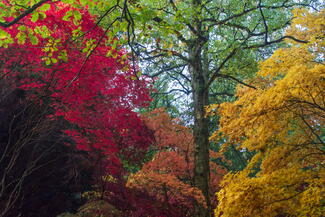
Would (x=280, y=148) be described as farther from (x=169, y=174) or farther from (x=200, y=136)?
(x=169, y=174)

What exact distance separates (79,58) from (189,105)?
736 cm

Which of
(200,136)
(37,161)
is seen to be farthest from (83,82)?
(200,136)

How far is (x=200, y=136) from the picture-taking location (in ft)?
20.9

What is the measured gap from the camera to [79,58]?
5.93 meters

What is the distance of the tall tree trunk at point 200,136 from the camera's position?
19.6 ft

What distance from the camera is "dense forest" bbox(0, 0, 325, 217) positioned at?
3756 millimetres

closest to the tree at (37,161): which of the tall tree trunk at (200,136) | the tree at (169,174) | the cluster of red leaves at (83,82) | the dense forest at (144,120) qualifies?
the dense forest at (144,120)

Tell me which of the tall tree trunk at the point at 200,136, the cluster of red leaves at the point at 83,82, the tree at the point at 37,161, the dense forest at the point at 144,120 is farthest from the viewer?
the tall tree trunk at the point at 200,136

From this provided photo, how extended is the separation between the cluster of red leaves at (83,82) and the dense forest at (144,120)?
3 cm

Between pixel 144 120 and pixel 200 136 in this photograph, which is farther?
pixel 144 120

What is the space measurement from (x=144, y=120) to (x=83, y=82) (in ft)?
8.33

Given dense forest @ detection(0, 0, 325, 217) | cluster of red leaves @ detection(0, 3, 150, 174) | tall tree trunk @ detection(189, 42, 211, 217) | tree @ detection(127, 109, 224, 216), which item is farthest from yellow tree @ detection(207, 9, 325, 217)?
cluster of red leaves @ detection(0, 3, 150, 174)

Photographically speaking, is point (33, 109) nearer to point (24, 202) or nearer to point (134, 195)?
point (24, 202)

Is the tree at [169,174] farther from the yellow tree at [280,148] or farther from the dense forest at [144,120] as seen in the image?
the yellow tree at [280,148]
